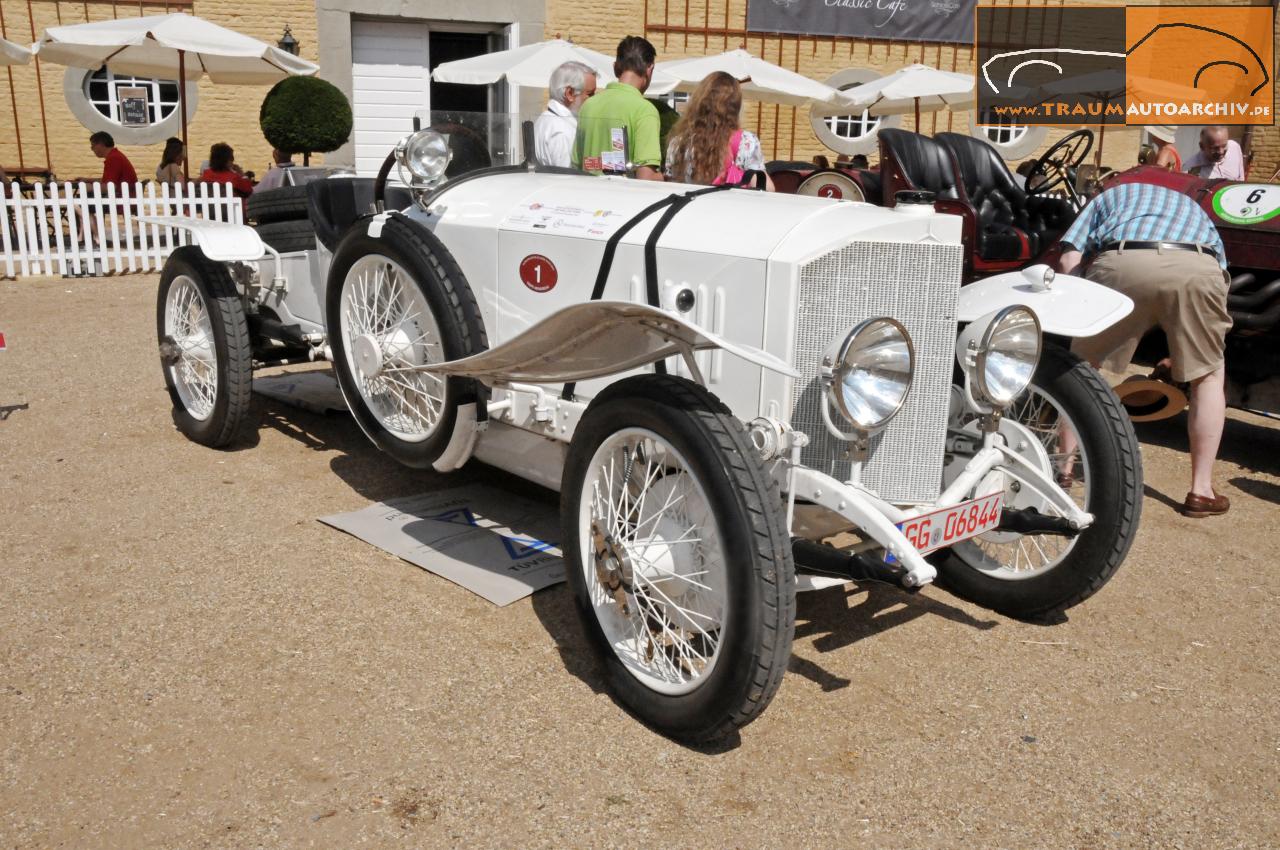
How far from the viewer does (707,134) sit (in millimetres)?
4973

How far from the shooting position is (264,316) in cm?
523

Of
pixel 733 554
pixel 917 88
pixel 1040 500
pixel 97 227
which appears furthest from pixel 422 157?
pixel 917 88

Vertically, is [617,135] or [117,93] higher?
[117,93]

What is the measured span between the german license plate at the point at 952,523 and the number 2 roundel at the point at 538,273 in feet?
4.74

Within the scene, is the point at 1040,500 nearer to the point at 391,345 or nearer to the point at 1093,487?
the point at 1093,487

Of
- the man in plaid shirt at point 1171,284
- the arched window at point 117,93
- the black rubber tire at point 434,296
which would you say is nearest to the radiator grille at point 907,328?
the black rubber tire at point 434,296

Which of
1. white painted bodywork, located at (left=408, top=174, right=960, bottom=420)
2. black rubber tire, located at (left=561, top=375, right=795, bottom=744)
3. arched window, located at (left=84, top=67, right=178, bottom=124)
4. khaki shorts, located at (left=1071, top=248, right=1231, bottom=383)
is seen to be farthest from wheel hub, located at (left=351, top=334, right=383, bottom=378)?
arched window, located at (left=84, top=67, right=178, bottom=124)

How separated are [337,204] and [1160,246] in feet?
11.6

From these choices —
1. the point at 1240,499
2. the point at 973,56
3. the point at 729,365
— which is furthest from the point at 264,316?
the point at 973,56

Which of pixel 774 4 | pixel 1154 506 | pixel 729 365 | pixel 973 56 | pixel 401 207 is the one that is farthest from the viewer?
pixel 973 56

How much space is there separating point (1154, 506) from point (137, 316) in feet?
25.0

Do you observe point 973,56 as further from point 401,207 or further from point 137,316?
point 401,207

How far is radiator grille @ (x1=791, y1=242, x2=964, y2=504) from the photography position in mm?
2945

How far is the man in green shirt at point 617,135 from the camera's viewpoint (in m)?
4.43
